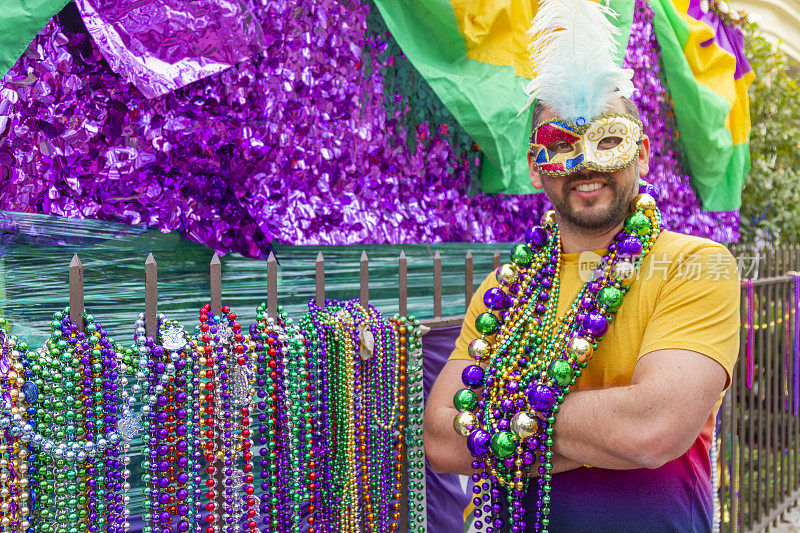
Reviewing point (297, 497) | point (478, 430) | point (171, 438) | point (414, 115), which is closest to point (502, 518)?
point (478, 430)

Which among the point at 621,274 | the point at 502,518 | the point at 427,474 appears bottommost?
the point at 427,474

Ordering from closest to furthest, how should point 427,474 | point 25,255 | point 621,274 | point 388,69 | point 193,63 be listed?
point 621,274 → point 25,255 → point 193,63 → point 427,474 → point 388,69

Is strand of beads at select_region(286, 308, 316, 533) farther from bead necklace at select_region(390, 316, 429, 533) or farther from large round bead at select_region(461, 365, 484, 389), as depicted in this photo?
large round bead at select_region(461, 365, 484, 389)

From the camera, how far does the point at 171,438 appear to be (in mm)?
1961

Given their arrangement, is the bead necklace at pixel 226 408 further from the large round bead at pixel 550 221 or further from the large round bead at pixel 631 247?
the large round bead at pixel 631 247

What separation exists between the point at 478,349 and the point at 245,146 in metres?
1.33

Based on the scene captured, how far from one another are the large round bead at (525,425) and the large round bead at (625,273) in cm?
43

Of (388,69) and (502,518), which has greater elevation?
(388,69)

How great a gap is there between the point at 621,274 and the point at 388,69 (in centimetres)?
191

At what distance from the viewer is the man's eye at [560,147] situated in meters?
1.84

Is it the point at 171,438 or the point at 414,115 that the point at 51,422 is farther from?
the point at 414,115

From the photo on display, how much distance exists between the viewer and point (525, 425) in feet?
5.40

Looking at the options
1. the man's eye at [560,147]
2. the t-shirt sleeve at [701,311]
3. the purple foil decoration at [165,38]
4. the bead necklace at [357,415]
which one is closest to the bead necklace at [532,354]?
the t-shirt sleeve at [701,311]

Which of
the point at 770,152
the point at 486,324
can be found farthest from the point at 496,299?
the point at 770,152
